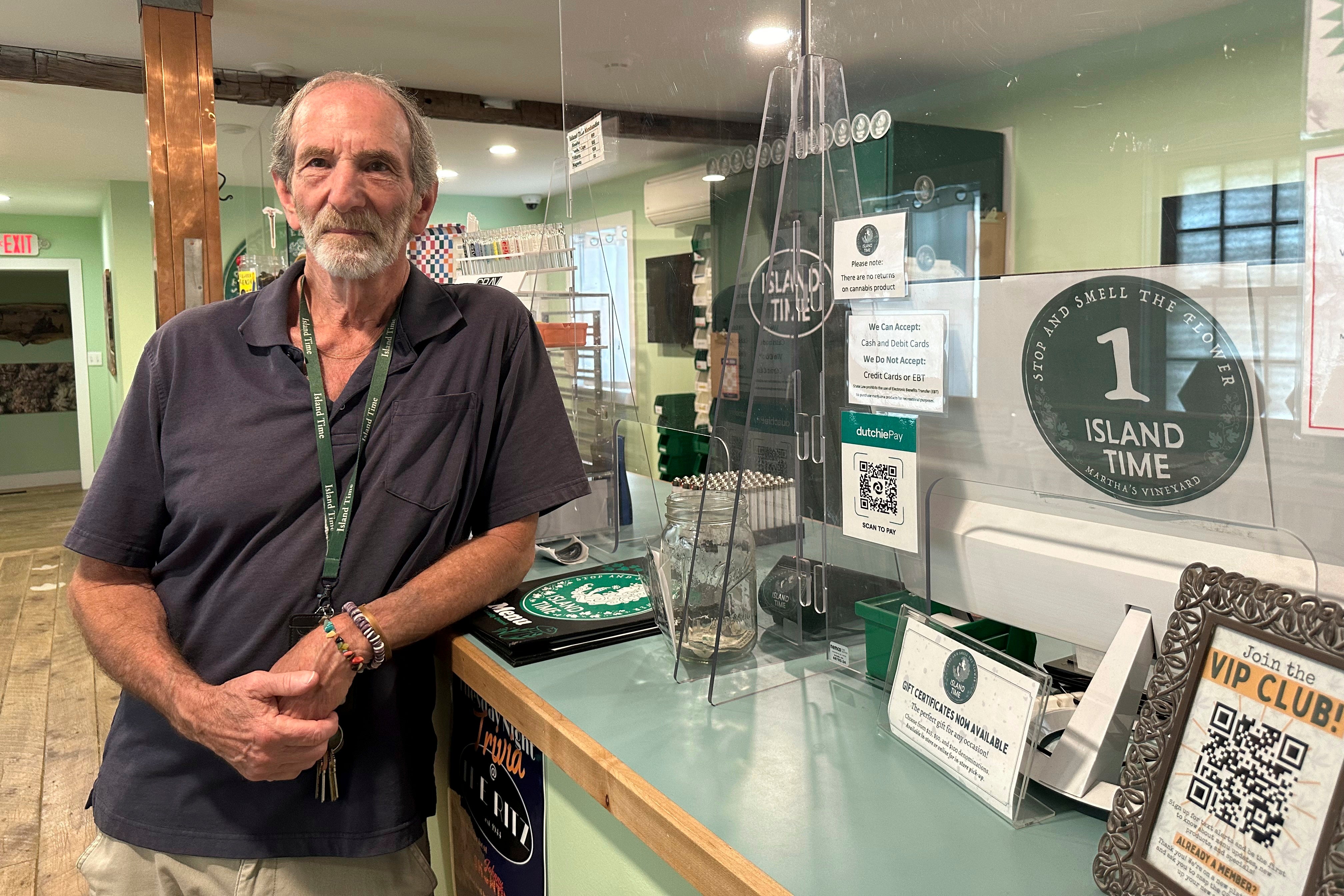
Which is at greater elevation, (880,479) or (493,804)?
(880,479)

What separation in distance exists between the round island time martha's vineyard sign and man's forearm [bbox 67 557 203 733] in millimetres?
1106

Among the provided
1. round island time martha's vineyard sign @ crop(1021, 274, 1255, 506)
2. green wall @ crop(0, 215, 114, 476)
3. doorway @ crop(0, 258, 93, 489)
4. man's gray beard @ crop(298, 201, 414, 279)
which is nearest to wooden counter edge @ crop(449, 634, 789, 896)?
round island time martha's vineyard sign @ crop(1021, 274, 1255, 506)

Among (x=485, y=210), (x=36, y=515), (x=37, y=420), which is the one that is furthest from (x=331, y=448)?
(x=37, y=420)

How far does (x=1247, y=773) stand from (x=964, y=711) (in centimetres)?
29

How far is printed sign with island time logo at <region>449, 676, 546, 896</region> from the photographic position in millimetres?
1230

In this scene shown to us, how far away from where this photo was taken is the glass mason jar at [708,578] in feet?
3.93

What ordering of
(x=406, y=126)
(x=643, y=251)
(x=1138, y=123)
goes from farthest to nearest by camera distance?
(x=643, y=251) < (x=406, y=126) < (x=1138, y=123)

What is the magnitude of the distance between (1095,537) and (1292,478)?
181 mm

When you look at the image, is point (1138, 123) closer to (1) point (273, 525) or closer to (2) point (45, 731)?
(1) point (273, 525)

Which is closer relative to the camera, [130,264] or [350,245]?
[350,245]

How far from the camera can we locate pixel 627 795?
0.92 meters

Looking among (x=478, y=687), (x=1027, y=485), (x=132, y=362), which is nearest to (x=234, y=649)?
(x=478, y=687)

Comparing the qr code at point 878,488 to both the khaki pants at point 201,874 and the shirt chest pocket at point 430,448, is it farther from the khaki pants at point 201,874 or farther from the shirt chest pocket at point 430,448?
Result: the khaki pants at point 201,874

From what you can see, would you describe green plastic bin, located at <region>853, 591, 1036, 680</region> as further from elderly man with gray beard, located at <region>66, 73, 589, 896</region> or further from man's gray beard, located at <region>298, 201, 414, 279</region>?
man's gray beard, located at <region>298, 201, 414, 279</region>
